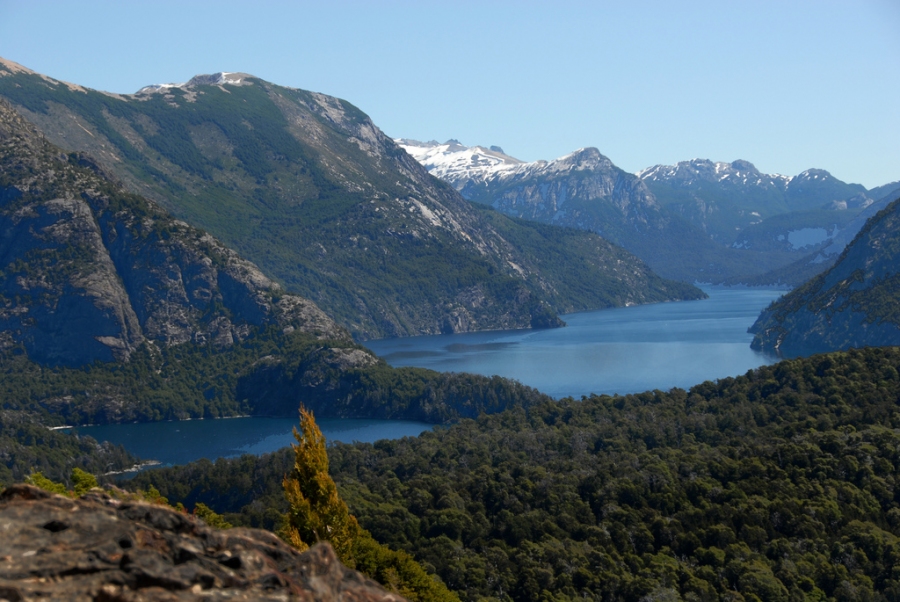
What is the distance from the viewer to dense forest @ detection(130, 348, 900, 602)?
62.5m

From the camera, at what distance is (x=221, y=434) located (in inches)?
6580

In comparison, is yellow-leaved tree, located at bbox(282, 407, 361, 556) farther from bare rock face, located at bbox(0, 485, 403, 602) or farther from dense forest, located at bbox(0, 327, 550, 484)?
dense forest, located at bbox(0, 327, 550, 484)

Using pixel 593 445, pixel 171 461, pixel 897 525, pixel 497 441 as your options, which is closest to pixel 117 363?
pixel 171 461

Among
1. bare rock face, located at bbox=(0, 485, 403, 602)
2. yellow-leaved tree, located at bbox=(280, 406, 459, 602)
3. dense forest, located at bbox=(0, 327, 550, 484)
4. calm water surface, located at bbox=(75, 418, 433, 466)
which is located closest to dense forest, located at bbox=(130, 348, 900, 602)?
calm water surface, located at bbox=(75, 418, 433, 466)

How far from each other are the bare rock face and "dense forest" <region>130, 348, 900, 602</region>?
154 feet

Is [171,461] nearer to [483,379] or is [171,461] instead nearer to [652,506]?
[483,379]

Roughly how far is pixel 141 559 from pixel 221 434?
521 feet

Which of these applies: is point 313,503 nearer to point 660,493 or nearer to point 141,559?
point 141,559

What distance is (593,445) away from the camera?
111 metres

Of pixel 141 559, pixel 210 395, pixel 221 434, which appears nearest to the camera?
pixel 141 559

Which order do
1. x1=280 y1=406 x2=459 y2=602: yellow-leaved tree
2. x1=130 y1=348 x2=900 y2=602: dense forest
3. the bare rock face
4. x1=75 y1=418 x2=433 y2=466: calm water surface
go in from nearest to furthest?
the bare rock face
x1=280 y1=406 x2=459 y2=602: yellow-leaved tree
x1=130 y1=348 x2=900 y2=602: dense forest
x1=75 y1=418 x2=433 y2=466: calm water surface

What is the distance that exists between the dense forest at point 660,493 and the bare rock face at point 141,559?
46920 mm

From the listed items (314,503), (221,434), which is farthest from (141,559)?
(221,434)

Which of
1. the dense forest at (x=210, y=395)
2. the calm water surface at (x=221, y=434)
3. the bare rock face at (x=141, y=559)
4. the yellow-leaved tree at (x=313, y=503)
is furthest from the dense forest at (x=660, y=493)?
the dense forest at (x=210, y=395)
